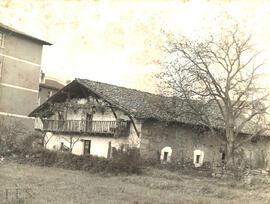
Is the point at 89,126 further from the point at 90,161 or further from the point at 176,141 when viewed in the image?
the point at 90,161

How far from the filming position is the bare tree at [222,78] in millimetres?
20219

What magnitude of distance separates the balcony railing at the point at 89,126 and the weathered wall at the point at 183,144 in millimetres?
1429

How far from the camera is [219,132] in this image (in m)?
26.6

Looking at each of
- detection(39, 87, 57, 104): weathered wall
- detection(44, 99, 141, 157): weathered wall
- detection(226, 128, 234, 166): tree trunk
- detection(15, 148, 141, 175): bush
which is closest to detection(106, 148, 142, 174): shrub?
detection(15, 148, 141, 175): bush

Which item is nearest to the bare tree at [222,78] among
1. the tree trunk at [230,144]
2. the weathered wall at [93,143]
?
A: the tree trunk at [230,144]

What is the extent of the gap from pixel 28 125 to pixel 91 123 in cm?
1291

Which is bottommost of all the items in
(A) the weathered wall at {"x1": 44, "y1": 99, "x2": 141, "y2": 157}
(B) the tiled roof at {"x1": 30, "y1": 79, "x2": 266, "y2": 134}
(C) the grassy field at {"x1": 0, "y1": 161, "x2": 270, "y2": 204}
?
(C) the grassy field at {"x1": 0, "y1": 161, "x2": 270, "y2": 204}

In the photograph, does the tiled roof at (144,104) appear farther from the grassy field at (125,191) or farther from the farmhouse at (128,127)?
the grassy field at (125,191)

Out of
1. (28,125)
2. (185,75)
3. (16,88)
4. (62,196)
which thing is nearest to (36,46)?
(16,88)

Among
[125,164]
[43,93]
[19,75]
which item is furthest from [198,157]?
[43,93]

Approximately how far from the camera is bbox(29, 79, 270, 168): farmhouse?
23.7m

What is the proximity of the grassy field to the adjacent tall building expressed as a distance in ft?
66.5

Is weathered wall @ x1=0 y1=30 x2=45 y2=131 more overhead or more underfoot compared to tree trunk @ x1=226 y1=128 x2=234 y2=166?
more overhead

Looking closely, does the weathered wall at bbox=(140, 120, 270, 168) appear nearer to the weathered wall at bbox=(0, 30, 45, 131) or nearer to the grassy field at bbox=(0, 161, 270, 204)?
the grassy field at bbox=(0, 161, 270, 204)
